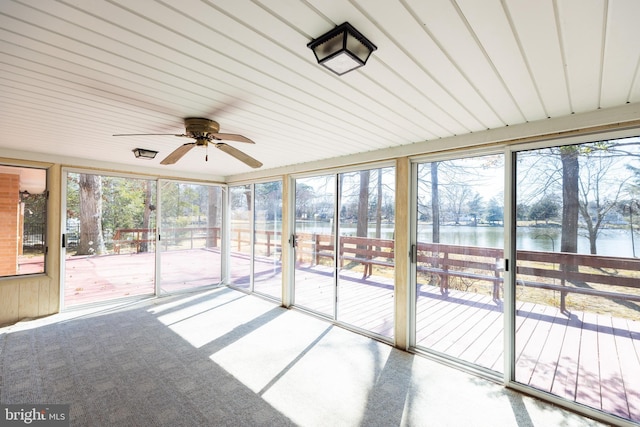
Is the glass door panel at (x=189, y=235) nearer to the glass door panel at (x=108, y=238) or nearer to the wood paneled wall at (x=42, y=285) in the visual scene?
Answer: the glass door panel at (x=108, y=238)

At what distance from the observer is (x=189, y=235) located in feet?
18.4

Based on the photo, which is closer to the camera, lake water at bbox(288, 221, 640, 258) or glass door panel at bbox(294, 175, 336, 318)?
lake water at bbox(288, 221, 640, 258)

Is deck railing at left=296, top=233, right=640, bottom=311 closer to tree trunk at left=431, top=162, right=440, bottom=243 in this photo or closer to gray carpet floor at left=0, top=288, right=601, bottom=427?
tree trunk at left=431, top=162, right=440, bottom=243

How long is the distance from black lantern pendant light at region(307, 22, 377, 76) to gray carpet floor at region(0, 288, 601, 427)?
2.30 meters

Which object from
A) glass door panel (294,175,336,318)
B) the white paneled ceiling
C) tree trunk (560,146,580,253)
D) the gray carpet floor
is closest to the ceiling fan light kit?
the white paneled ceiling

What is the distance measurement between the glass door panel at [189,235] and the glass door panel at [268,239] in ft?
3.48

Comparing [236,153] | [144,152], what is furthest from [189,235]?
[236,153]

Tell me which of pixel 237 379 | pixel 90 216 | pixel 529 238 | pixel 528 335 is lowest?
A: pixel 237 379

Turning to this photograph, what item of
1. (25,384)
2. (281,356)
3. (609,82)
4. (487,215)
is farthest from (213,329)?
(609,82)

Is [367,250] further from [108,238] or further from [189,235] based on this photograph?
[108,238]

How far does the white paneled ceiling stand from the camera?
1.17 metres

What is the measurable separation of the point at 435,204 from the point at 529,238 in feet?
2.98

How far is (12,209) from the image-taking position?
3.92 metres

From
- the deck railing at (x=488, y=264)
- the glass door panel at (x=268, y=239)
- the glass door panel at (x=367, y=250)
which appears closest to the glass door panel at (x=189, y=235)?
the deck railing at (x=488, y=264)
